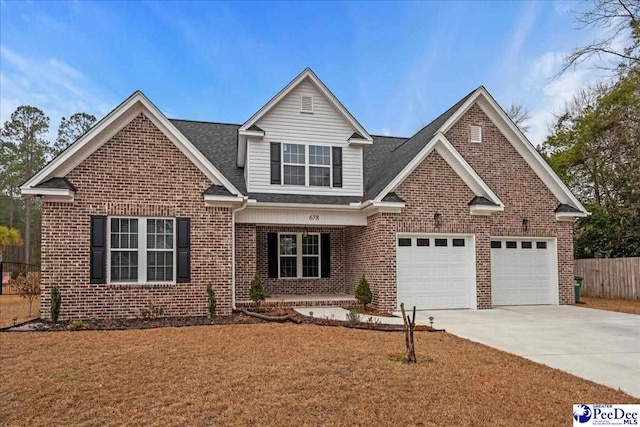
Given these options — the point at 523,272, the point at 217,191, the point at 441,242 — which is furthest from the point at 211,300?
the point at 523,272

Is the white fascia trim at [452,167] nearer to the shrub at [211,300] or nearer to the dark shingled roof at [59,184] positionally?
the shrub at [211,300]

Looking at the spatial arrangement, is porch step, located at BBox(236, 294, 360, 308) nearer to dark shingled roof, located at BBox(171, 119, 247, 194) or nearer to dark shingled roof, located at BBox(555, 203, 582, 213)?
dark shingled roof, located at BBox(171, 119, 247, 194)

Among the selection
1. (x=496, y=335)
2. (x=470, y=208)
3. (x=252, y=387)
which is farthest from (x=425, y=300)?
(x=252, y=387)

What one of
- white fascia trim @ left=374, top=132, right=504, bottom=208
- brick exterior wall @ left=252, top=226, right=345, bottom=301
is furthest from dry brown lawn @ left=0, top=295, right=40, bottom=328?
white fascia trim @ left=374, top=132, right=504, bottom=208

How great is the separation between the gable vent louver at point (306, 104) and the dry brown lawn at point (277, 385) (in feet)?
28.1

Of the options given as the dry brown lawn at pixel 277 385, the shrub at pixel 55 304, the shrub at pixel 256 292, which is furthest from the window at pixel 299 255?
the dry brown lawn at pixel 277 385

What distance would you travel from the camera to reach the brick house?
38.3 feet

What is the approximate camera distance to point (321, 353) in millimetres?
7566

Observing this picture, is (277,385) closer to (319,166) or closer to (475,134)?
(319,166)

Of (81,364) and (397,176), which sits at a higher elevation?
(397,176)

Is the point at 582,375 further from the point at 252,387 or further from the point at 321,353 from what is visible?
the point at 252,387

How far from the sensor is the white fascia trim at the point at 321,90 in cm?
1448

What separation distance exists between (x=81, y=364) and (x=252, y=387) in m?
3.07

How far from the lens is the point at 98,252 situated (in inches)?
453
